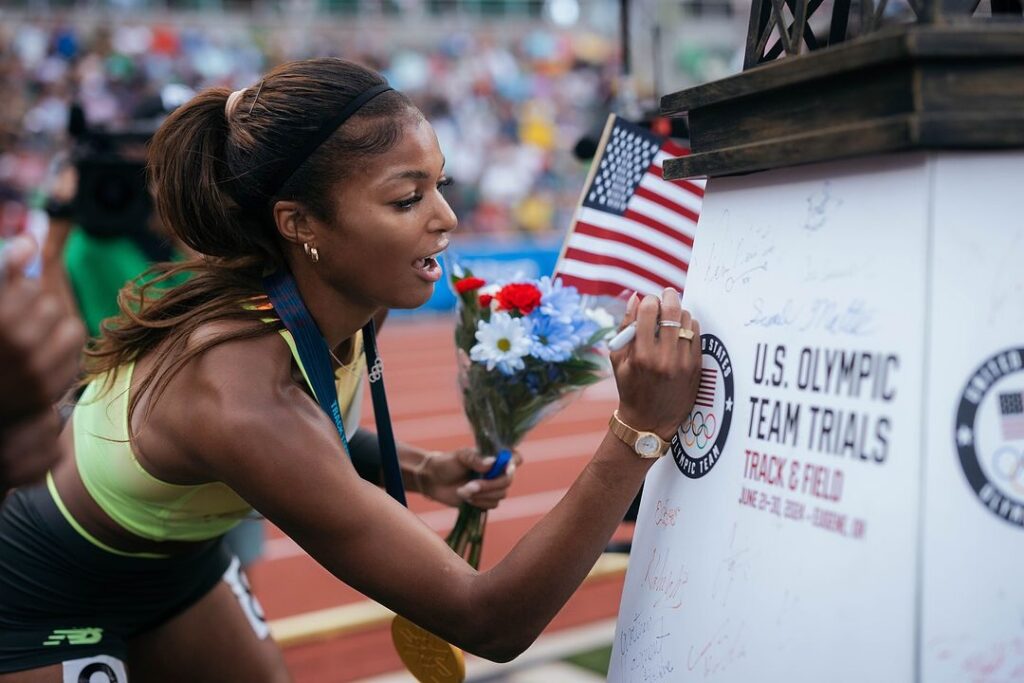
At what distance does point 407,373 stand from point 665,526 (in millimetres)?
12272

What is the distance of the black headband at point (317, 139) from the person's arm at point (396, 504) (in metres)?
0.37

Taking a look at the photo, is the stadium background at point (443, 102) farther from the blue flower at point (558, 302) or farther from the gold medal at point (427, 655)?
the gold medal at point (427, 655)

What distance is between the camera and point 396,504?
2166mm

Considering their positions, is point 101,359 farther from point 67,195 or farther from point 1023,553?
point 67,195

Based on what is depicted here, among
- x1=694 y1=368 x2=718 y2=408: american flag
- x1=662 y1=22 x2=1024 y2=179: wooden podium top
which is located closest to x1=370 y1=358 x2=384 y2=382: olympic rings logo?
x1=694 y1=368 x2=718 y2=408: american flag

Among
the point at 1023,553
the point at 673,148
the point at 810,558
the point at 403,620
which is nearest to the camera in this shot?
the point at 1023,553

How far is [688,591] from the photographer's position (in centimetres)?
192

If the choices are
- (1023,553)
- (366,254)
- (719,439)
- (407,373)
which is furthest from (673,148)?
(407,373)

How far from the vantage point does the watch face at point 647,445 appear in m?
1.96

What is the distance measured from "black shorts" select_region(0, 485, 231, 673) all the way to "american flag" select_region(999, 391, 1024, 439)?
6.39 ft

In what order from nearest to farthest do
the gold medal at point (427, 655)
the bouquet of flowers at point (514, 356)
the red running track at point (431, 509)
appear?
1. the gold medal at point (427, 655)
2. the bouquet of flowers at point (514, 356)
3. the red running track at point (431, 509)
